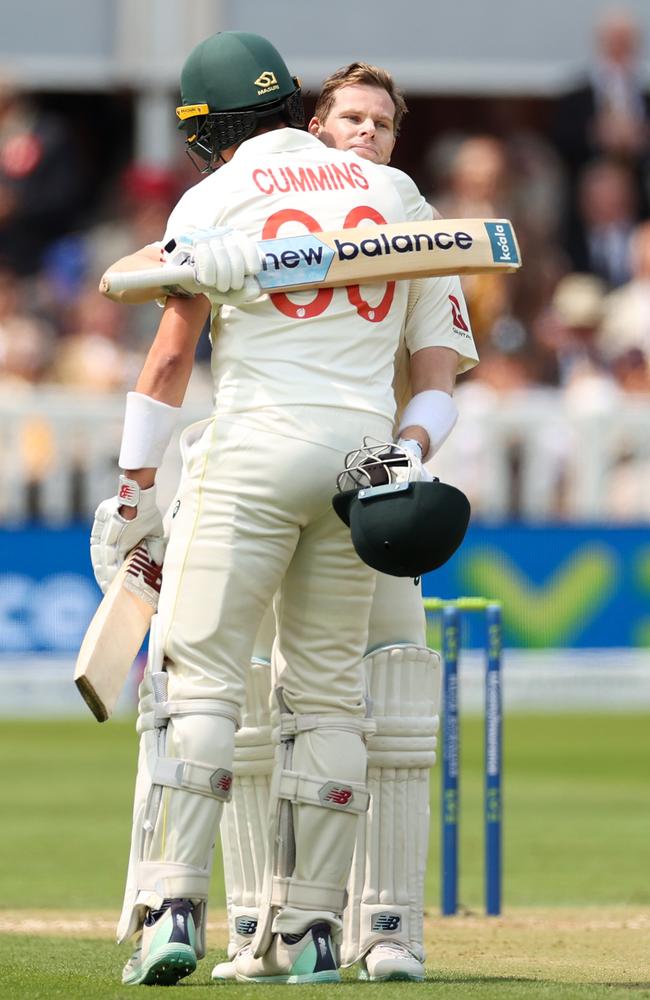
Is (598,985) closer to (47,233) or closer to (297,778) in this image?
(297,778)

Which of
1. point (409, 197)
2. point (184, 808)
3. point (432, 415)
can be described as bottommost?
point (184, 808)

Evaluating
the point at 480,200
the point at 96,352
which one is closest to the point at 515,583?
the point at 480,200

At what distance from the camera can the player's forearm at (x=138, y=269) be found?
427 cm

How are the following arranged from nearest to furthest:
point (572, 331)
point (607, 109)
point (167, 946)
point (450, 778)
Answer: point (167, 946) < point (450, 778) < point (572, 331) < point (607, 109)

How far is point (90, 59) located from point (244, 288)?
1164 cm

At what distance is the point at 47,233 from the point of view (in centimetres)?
1428

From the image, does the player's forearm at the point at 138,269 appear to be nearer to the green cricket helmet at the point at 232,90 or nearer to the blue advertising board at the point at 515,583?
the green cricket helmet at the point at 232,90

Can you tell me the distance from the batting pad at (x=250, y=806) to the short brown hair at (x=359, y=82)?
4.28 ft

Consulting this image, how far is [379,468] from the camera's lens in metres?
4.17

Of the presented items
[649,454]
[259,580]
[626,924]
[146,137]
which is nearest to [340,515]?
[259,580]

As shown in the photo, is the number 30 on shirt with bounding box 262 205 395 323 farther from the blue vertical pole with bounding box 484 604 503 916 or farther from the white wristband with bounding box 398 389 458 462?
the blue vertical pole with bounding box 484 604 503 916

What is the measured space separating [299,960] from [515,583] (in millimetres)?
8188

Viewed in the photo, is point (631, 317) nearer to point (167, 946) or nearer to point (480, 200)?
point (480, 200)

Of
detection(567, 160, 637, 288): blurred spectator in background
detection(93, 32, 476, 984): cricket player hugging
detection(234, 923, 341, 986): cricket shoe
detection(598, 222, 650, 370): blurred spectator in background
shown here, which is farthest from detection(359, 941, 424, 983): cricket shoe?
detection(567, 160, 637, 288): blurred spectator in background
